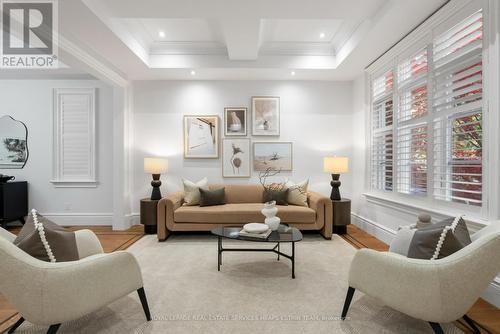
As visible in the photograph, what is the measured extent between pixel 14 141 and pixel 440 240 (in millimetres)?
6556

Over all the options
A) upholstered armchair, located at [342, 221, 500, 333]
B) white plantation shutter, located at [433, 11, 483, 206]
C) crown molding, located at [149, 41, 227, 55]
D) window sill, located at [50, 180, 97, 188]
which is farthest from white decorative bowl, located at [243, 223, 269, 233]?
window sill, located at [50, 180, 97, 188]

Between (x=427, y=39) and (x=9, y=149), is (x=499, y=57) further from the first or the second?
(x=9, y=149)

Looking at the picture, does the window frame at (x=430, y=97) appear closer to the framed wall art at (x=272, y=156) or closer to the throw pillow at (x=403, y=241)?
the throw pillow at (x=403, y=241)

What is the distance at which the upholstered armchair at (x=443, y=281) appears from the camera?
4.72 feet

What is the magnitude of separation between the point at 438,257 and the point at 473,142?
4.44 ft

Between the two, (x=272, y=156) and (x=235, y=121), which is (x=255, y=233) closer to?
(x=272, y=156)

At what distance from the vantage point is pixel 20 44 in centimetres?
350

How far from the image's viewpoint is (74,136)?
4.70 metres

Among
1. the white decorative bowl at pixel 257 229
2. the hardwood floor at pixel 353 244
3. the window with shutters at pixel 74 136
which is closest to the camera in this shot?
the hardwood floor at pixel 353 244

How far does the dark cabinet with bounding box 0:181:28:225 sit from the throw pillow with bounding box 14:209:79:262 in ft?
11.9

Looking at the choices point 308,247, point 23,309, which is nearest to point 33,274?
point 23,309

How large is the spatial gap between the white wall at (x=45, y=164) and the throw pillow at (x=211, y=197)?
199 cm

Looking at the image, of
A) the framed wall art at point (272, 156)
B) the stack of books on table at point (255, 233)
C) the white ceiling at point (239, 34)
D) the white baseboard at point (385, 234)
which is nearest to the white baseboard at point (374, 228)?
the white baseboard at point (385, 234)

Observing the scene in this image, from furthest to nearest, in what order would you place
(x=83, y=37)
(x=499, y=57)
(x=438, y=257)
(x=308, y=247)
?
(x=308, y=247)
(x=83, y=37)
(x=499, y=57)
(x=438, y=257)
